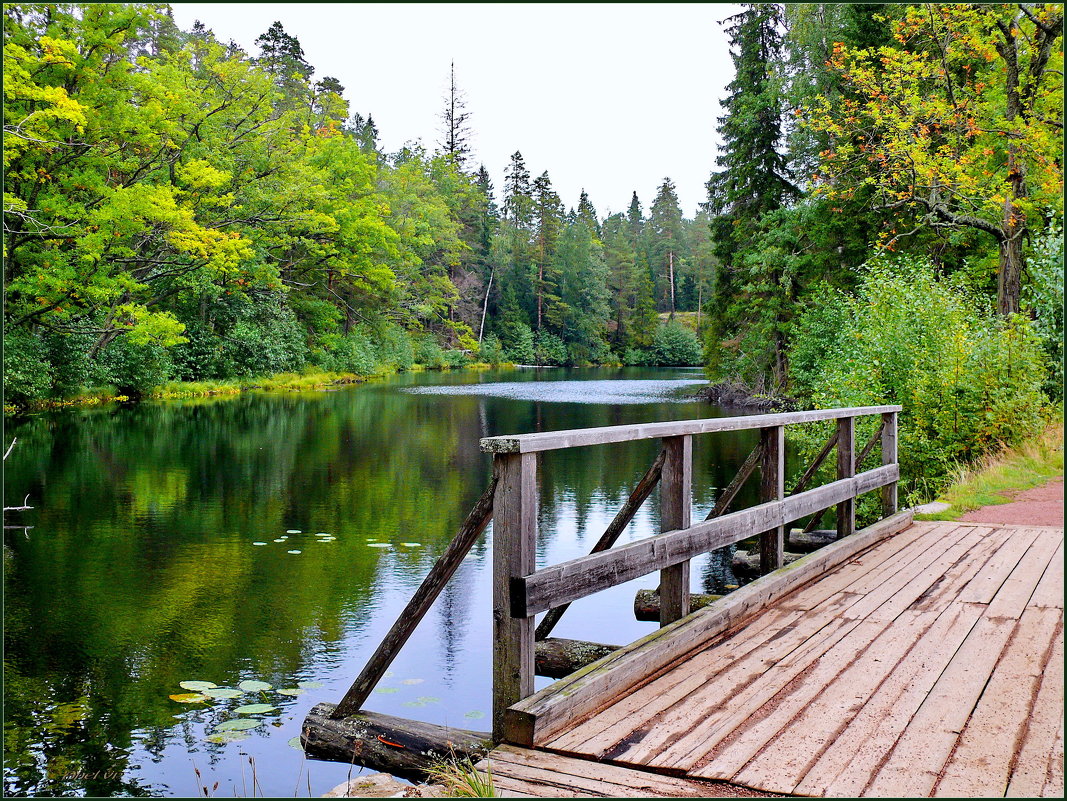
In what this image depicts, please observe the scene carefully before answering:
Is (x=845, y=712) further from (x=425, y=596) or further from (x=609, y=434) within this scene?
(x=425, y=596)

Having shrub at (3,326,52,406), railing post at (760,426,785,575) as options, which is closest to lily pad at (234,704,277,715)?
railing post at (760,426,785,575)

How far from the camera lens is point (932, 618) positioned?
4918 mm

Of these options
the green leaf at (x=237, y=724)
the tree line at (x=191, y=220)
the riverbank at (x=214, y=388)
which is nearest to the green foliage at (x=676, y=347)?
the tree line at (x=191, y=220)

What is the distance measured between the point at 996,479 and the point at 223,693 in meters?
9.10

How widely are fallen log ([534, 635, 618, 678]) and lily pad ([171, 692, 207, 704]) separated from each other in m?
2.24

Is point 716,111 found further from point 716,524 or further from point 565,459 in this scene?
point 716,524

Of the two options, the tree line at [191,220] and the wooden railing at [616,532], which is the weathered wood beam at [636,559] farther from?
the tree line at [191,220]

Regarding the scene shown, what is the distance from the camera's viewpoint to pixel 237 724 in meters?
5.32

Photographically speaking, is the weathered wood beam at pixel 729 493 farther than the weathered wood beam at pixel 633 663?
Yes

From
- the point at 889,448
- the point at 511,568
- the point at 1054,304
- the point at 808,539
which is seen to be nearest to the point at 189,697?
the point at 511,568

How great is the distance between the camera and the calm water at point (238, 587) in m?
5.09

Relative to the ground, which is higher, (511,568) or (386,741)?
(511,568)

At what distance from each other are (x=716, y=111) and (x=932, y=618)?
33.5 metres

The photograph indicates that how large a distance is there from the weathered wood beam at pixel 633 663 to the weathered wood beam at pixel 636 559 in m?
0.32
